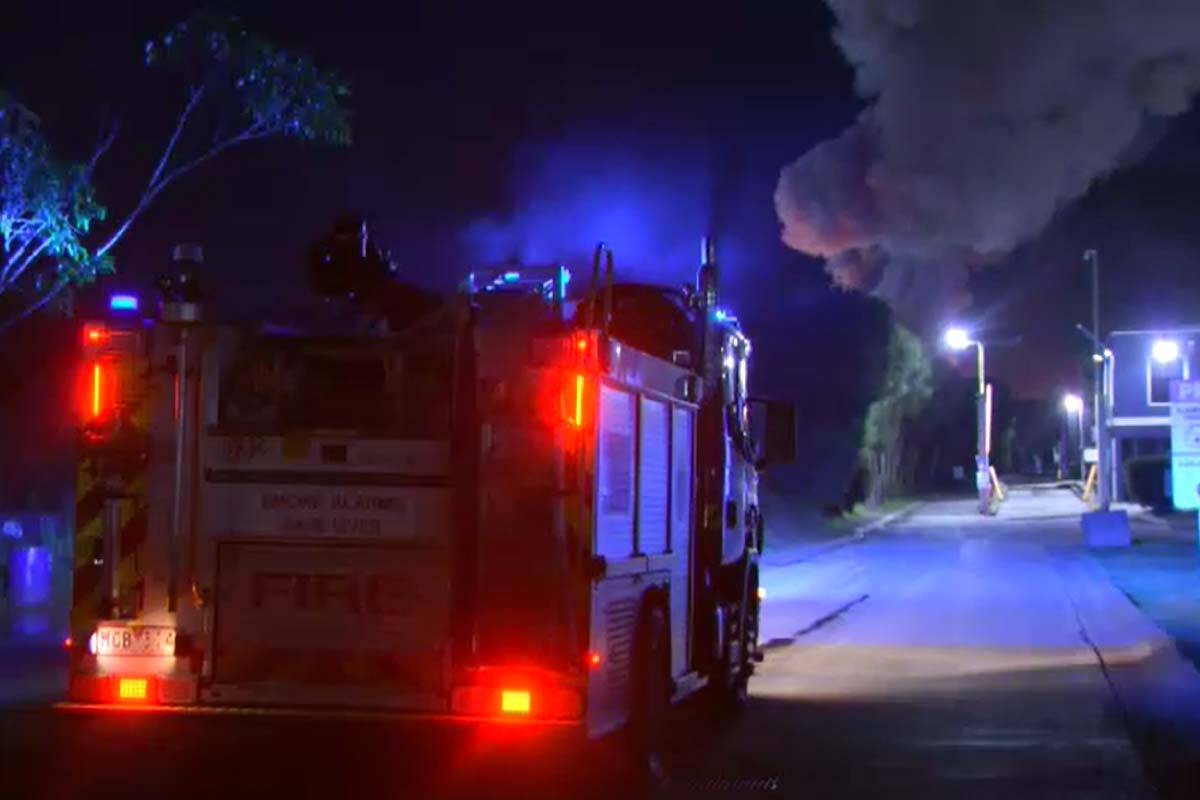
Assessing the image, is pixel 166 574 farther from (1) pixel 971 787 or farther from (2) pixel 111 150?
(2) pixel 111 150

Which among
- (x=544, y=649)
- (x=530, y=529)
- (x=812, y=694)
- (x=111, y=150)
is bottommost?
(x=812, y=694)

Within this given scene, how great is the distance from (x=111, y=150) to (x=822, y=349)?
3528cm

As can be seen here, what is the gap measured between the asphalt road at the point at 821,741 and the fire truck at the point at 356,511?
0.32m

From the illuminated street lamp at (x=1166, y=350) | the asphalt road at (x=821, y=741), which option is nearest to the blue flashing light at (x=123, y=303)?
the asphalt road at (x=821, y=741)

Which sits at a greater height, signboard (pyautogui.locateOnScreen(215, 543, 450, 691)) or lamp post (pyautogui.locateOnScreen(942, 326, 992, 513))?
lamp post (pyautogui.locateOnScreen(942, 326, 992, 513))

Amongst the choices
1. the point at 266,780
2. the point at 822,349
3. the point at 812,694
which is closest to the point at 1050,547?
the point at 822,349

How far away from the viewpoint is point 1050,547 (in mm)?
41406

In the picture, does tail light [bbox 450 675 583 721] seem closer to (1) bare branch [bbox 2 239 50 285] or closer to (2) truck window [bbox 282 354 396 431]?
(2) truck window [bbox 282 354 396 431]

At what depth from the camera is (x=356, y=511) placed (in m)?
8.45

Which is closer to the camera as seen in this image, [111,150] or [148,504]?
[148,504]

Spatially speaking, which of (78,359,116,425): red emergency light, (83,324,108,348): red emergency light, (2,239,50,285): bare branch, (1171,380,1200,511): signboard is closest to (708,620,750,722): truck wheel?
(78,359,116,425): red emergency light

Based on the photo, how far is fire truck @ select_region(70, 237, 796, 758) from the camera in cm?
825

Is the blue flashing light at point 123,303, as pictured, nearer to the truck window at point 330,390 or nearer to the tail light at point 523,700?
the truck window at point 330,390

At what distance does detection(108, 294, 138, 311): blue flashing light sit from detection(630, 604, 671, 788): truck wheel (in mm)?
3348
